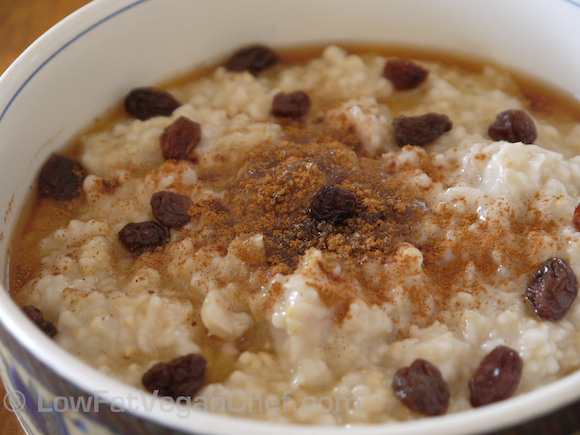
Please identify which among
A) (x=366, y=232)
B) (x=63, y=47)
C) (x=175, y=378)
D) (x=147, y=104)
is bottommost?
(x=175, y=378)

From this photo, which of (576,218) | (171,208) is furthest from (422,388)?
(171,208)

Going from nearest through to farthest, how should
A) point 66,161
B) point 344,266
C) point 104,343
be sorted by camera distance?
point 104,343, point 344,266, point 66,161

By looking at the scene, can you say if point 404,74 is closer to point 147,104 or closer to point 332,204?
point 332,204

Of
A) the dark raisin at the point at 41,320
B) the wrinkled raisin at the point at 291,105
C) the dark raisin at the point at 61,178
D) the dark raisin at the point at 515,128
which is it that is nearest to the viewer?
the dark raisin at the point at 41,320

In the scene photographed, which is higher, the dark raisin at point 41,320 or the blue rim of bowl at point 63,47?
the blue rim of bowl at point 63,47

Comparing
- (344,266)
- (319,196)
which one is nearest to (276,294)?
(344,266)

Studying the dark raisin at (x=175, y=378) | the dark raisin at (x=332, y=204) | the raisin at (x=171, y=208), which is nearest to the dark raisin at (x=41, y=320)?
the dark raisin at (x=175, y=378)

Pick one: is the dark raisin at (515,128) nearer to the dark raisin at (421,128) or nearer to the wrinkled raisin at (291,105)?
the dark raisin at (421,128)

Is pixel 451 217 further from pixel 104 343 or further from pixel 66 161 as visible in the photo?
pixel 66 161
